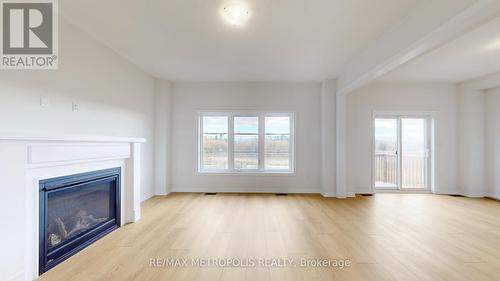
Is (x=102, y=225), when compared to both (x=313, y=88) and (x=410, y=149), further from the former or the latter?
(x=410, y=149)

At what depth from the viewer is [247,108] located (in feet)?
19.0

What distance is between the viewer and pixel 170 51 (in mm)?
3842

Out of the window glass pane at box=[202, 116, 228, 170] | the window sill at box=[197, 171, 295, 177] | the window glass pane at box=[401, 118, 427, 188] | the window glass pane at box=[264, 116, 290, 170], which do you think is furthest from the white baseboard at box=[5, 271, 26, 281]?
the window glass pane at box=[401, 118, 427, 188]

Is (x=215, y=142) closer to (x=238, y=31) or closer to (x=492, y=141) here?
(x=238, y=31)

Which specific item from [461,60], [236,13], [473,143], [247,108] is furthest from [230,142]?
[473,143]

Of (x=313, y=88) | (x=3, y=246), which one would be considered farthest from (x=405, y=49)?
(x=3, y=246)

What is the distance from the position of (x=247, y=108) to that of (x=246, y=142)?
86cm

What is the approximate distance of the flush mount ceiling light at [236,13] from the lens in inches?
100

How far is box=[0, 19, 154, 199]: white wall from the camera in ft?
7.70

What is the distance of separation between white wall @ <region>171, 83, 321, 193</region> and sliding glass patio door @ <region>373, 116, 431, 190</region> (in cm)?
159

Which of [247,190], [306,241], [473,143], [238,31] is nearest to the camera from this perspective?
[306,241]

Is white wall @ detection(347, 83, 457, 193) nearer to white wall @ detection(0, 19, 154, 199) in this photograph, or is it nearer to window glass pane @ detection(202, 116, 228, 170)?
window glass pane @ detection(202, 116, 228, 170)

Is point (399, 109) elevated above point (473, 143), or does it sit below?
above

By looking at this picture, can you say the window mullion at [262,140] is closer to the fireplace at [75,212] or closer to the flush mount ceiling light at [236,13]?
the flush mount ceiling light at [236,13]
